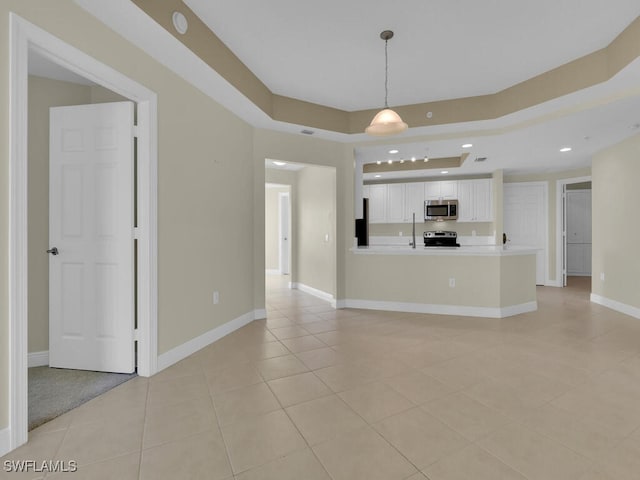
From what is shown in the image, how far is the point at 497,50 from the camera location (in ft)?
9.87

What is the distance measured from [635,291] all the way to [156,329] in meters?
5.95

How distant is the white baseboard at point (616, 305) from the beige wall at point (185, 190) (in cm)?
522

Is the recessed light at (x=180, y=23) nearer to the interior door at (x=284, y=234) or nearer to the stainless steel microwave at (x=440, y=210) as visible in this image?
the interior door at (x=284, y=234)

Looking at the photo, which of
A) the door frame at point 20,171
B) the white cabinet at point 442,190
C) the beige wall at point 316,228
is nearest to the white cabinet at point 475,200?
the white cabinet at point 442,190

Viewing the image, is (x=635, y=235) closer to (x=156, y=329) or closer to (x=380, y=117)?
(x=380, y=117)

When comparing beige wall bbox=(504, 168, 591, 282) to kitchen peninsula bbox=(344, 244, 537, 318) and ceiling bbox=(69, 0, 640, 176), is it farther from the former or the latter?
kitchen peninsula bbox=(344, 244, 537, 318)

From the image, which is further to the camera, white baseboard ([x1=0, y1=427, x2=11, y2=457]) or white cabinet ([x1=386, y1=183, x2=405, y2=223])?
white cabinet ([x1=386, y1=183, x2=405, y2=223])

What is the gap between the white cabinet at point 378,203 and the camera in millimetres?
7918

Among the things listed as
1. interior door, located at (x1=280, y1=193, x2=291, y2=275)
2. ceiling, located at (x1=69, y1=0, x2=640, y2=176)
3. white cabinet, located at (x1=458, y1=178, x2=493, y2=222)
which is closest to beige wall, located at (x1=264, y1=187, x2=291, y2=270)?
interior door, located at (x1=280, y1=193, x2=291, y2=275)

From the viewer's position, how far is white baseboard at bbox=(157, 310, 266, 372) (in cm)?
275

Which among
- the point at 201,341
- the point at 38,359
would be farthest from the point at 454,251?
the point at 38,359

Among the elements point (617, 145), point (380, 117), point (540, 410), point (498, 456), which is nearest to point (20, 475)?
point (498, 456)

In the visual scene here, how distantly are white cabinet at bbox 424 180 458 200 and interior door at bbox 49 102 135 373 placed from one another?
648 centimetres

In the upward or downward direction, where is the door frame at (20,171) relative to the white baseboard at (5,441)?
upward
